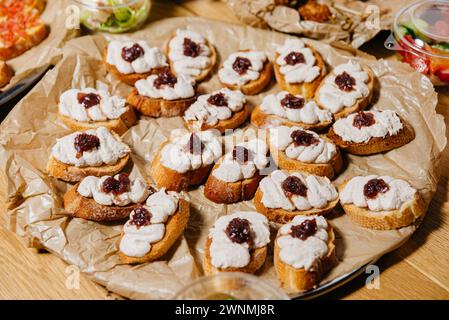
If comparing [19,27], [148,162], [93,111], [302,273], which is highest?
[19,27]

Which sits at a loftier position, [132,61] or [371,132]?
[132,61]

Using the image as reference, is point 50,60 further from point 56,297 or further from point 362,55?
point 362,55

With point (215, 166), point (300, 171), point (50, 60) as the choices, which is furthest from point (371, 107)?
point (50, 60)

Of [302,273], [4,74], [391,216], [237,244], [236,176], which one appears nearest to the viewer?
[302,273]

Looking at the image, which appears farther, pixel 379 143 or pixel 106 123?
pixel 106 123

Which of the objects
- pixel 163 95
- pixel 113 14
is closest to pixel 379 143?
pixel 163 95

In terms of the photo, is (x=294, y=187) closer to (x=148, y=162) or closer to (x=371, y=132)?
(x=371, y=132)

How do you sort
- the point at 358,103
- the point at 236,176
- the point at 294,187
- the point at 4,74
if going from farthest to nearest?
the point at 4,74 → the point at 358,103 → the point at 236,176 → the point at 294,187
